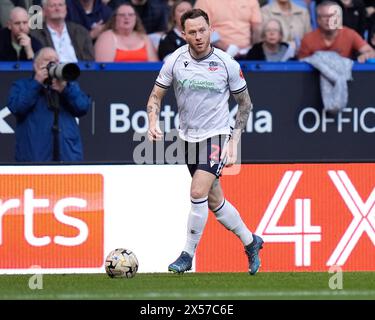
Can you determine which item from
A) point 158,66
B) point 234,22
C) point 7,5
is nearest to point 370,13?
point 234,22

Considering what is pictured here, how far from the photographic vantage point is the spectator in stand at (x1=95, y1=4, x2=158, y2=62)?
1734 centimetres

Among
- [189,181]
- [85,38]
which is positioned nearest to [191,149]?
[189,181]

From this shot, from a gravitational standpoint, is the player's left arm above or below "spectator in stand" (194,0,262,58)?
below

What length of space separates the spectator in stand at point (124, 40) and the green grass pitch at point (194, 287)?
4573 millimetres

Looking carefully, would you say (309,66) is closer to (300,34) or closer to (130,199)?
(300,34)

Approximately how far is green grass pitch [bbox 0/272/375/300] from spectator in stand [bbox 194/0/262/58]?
470 centimetres

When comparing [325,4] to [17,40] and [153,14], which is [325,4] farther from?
[17,40]

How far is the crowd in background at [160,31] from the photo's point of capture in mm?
A: 17062

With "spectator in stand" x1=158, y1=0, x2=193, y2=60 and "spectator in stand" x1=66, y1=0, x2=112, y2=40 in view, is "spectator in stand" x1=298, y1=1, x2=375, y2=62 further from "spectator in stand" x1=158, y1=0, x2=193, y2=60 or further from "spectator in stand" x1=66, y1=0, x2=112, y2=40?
"spectator in stand" x1=66, y1=0, x2=112, y2=40

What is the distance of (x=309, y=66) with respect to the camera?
17672 millimetres

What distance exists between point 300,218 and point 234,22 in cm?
391

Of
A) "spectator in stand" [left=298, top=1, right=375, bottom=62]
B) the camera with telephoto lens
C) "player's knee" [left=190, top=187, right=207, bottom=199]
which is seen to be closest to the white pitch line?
"player's knee" [left=190, top=187, right=207, bottom=199]
